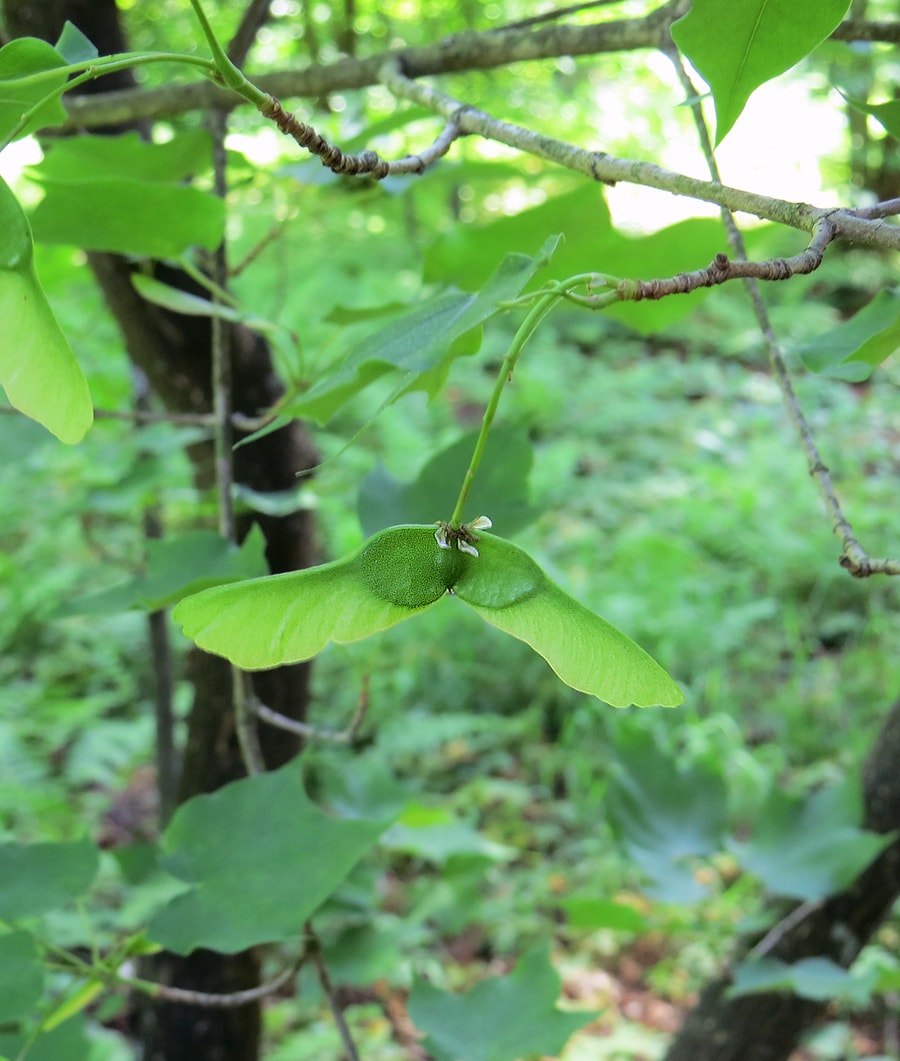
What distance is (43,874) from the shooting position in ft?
1.68

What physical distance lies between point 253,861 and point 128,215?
333 millimetres

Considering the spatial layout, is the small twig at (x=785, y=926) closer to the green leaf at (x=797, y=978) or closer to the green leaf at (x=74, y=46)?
the green leaf at (x=797, y=978)

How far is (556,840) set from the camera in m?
1.86

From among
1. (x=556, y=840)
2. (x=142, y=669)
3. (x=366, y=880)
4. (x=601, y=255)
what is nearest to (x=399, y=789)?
(x=366, y=880)

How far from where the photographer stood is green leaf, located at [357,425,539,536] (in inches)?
19.1

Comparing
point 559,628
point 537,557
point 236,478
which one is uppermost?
point 559,628

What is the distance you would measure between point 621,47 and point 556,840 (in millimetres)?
1621

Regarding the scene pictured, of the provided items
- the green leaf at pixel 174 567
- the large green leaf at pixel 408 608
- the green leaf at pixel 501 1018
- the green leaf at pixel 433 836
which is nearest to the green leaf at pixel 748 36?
the large green leaf at pixel 408 608

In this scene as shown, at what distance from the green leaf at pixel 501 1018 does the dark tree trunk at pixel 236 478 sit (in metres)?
0.25

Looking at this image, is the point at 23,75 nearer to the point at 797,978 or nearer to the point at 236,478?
the point at 236,478

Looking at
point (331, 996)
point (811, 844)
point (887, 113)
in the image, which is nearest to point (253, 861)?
point (331, 996)

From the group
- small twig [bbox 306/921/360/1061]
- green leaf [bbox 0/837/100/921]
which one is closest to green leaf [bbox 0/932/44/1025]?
green leaf [bbox 0/837/100/921]

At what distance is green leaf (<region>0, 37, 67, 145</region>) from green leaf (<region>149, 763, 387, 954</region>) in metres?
0.33

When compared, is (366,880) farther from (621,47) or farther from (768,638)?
(768,638)
